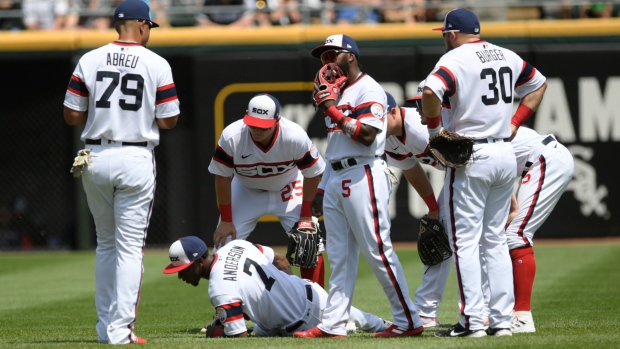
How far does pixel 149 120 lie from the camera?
6.23 m

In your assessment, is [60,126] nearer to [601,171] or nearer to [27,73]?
[27,73]

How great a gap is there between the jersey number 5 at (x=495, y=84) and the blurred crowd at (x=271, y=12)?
9.35 metres

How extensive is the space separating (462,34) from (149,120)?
2096 millimetres

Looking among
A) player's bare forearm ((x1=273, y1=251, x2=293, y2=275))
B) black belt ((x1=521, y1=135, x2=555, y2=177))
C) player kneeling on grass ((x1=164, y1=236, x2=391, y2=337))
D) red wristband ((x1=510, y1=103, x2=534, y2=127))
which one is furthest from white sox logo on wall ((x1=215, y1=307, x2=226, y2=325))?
black belt ((x1=521, y1=135, x2=555, y2=177))

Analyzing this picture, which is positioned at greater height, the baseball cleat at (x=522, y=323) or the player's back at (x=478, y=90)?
the player's back at (x=478, y=90)

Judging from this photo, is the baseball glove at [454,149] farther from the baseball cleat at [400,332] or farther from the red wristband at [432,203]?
Answer: the red wristband at [432,203]

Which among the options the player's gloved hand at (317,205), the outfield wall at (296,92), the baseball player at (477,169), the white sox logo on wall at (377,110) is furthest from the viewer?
the outfield wall at (296,92)

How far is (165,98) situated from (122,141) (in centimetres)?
40

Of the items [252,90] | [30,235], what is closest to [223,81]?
[252,90]

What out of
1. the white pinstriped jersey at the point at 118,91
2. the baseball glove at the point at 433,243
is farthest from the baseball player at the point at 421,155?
the white pinstriped jersey at the point at 118,91

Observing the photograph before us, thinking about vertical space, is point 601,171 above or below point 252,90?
below

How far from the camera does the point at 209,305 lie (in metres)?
9.39

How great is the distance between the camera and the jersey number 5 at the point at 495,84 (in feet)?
20.1

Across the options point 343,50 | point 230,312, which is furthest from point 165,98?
point 230,312
